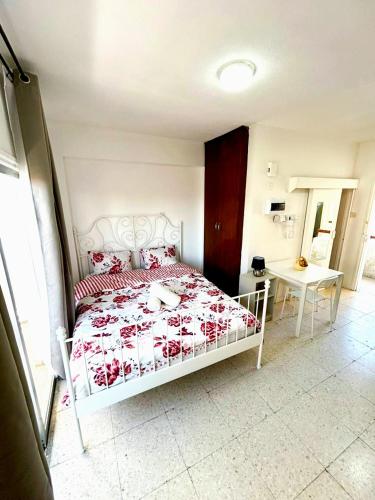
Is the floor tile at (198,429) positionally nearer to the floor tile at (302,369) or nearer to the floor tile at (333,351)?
the floor tile at (302,369)

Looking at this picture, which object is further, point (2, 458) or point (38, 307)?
point (38, 307)

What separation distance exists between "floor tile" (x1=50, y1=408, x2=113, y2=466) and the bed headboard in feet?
5.79

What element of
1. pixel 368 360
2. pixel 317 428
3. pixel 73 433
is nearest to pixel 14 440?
pixel 73 433

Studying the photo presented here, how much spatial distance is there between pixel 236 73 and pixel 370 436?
270 centimetres

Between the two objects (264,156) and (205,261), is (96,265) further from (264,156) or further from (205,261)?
(264,156)

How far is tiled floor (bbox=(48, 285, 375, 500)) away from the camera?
4.11 ft

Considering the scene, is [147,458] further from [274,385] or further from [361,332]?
[361,332]

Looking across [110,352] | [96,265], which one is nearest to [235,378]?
[110,352]

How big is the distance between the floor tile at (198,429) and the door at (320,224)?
8.37 feet

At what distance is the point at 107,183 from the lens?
2.98 meters

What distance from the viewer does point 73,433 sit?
1.54 meters

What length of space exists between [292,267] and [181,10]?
2.76 metres

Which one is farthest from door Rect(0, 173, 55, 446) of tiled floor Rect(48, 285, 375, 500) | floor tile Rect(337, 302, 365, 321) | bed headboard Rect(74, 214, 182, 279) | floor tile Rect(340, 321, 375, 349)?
floor tile Rect(337, 302, 365, 321)

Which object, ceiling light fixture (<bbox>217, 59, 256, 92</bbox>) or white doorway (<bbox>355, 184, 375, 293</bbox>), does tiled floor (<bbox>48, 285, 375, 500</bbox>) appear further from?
ceiling light fixture (<bbox>217, 59, 256, 92</bbox>)
